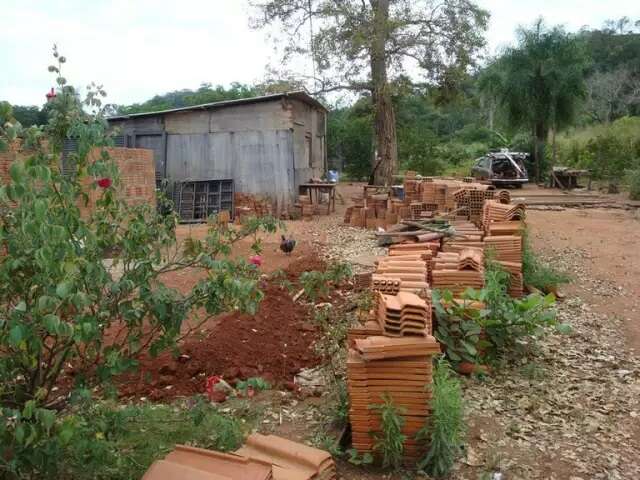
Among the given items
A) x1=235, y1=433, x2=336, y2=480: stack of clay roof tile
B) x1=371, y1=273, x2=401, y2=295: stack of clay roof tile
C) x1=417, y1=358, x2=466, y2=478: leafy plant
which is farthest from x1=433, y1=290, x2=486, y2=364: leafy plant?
x1=235, y1=433, x2=336, y2=480: stack of clay roof tile

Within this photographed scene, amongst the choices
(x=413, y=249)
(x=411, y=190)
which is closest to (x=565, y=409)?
(x=413, y=249)

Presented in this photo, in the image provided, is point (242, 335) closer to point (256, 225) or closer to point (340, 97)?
point (256, 225)

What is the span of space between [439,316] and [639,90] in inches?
1481

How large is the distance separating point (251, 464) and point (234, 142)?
14446 mm

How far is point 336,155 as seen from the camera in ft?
100

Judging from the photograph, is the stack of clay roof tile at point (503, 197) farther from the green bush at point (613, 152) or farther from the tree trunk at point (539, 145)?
the tree trunk at point (539, 145)

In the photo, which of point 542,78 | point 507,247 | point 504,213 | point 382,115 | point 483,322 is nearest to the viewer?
point 483,322

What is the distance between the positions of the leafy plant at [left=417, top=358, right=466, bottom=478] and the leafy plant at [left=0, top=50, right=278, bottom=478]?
1.60m

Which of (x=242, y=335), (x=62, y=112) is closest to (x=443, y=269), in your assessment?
(x=242, y=335)

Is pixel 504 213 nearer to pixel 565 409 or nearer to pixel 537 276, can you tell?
pixel 537 276

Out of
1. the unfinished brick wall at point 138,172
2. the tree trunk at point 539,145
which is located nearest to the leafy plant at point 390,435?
the unfinished brick wall at point 138,172

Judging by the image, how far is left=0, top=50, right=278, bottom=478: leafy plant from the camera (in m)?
1.92

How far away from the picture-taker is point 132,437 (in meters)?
3.50

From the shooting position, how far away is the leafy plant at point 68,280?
1922 millimetres
